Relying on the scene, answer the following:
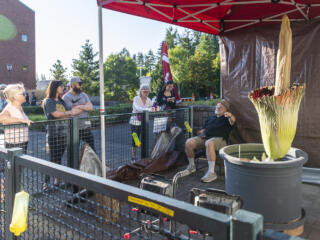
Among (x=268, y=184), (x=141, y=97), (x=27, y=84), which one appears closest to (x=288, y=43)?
(x=268, y=184)

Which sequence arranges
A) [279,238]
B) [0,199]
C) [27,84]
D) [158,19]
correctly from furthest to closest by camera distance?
[27,84], [158,19], [0,199], [279,238]

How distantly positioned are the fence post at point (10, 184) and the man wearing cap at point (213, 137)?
3361 millimetres

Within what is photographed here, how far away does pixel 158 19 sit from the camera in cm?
486

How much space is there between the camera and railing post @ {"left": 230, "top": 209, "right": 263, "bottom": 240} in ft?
2.85

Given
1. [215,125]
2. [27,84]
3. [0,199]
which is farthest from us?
[27,84]

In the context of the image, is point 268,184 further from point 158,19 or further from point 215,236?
point 158,19

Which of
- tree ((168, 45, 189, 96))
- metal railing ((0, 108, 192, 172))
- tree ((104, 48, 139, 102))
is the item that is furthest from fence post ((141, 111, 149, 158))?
tree ((104, 48, 139, 102))

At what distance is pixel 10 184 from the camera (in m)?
1.95

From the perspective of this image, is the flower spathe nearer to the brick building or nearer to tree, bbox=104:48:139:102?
tree, bbox=104:48:139:102

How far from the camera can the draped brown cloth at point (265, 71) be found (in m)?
4.68

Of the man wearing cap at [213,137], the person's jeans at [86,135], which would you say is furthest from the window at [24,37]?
the man wearing cap at [213,137]

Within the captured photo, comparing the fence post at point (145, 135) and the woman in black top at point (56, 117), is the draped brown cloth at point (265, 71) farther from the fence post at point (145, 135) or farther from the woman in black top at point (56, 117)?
the woman in black top at point (56, 117)

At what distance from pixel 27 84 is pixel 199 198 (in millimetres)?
43080

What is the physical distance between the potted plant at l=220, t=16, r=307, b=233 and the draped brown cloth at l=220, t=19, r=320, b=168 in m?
1.98
